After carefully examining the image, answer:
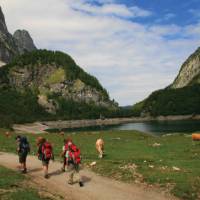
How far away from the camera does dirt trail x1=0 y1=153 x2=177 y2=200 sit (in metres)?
24.5

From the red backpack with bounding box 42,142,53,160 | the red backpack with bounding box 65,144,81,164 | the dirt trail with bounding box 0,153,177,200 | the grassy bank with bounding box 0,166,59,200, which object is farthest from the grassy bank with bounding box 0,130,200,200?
the grassy bank with bounding box 0,166,59,200

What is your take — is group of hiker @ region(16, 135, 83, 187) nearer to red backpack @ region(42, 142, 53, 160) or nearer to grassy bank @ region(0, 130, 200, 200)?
red backpack @ region(42, 142, 53, 160)

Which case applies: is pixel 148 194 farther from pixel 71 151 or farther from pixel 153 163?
pixel 153 163

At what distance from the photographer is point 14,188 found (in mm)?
24438

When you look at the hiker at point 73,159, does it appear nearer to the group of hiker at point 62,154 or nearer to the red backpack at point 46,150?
the group of hiker at point 62,154

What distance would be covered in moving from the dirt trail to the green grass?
4.41 ft

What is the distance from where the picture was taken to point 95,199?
23.8m

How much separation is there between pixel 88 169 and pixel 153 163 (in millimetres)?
5827

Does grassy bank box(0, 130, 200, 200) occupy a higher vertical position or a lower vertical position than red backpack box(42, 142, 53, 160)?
lower

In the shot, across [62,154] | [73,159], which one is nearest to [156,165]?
[62,154]

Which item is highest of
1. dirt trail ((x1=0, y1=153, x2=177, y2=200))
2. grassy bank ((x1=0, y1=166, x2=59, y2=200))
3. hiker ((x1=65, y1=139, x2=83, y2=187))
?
hiker ((x1=65, y1=139, x2=83, y2=187))

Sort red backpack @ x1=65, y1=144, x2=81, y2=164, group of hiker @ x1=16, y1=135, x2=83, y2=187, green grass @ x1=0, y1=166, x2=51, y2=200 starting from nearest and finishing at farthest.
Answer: green grass @ x1=0, y1=166, x2=51, y2=200, red backpack @ x1=65, y1=144, x2=81, y2=164, group of hiker @ x1=16, y1=135, x2=83, y2=187

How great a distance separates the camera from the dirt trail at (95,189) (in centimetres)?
2455

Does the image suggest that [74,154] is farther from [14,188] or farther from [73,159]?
[14,188]
